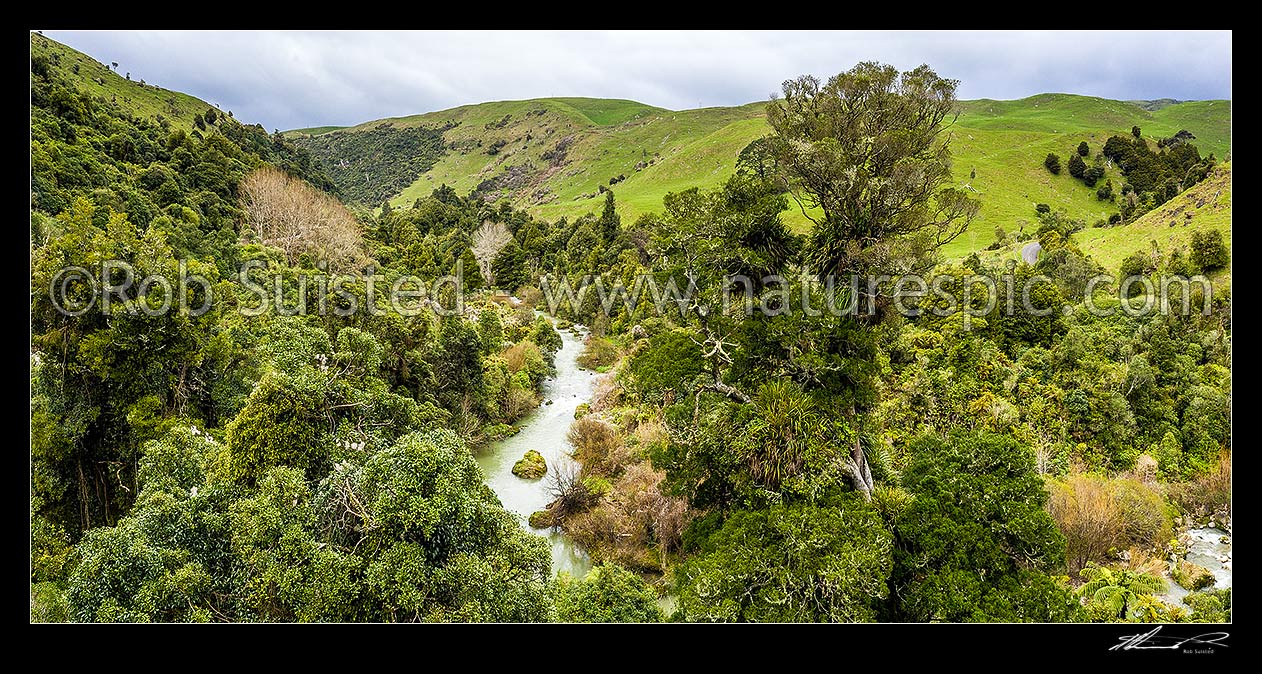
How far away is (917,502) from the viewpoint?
961 centimetres

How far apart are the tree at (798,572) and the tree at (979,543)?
0.54 m

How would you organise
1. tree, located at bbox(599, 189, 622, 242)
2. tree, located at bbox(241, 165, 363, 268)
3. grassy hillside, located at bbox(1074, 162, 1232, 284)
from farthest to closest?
tree, located at bbox(599, 189, 622, 242)
tree, located at bbox(241, 165, 363, 268)
grassy hillside, located at bbox(1074, 162, 1232, 284)

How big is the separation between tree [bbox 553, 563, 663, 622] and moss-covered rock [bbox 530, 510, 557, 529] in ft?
30.1

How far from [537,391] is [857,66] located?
27.0 meters

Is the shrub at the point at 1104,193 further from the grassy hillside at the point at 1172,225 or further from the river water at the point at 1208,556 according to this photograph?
the river water at the point at 1208,556

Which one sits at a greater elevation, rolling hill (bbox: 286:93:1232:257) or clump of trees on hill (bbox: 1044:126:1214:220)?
rolling hill (bbox: 286:93:1232:257)

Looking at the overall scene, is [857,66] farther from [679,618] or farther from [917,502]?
[679,618]

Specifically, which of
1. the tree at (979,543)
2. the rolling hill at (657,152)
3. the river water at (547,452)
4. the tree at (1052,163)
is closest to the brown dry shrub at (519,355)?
the river water at (547,452)

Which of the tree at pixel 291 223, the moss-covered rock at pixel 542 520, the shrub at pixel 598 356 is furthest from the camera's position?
the tree at pixel 291 223

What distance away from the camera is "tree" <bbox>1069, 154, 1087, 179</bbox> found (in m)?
66.0

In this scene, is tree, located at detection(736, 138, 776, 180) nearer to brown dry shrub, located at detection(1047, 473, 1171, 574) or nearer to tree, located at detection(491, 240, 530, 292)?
brown dry shrub, located at detection(1047, 473, 1171, 574)

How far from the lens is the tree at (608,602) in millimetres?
11344

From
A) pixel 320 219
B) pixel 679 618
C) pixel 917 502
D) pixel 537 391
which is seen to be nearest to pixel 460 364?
pixel 537 391
